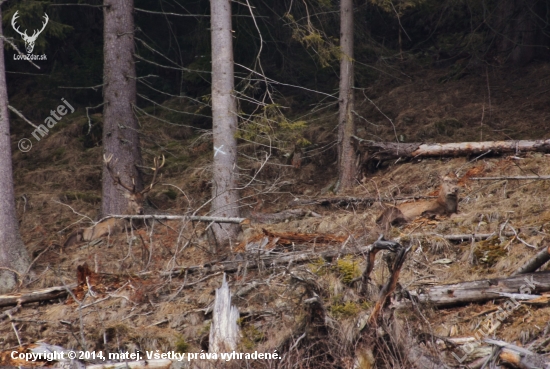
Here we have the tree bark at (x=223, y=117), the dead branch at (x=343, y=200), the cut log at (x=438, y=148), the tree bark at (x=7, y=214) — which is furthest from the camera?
the cut log at (x=438, y=148)

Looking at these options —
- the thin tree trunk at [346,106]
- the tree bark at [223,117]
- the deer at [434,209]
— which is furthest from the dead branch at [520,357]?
the thin tree trunk at [346,106]

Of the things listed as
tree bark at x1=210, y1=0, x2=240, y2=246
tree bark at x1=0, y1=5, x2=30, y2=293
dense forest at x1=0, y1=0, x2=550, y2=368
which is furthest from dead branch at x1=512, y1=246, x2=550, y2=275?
tree bark at x1=0, y1=5, x2=30, y2=293

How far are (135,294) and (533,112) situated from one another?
8.42m

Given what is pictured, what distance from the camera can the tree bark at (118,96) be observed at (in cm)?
1156

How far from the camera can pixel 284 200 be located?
12008mm

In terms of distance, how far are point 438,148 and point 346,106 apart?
1839mm

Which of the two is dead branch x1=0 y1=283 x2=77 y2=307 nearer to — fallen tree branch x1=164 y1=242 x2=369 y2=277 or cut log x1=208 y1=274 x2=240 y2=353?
fallen tree branch x1=164 y1=242 x2=369 y2=277

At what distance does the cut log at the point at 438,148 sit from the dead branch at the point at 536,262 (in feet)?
Answer: 14.8

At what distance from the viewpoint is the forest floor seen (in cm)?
629

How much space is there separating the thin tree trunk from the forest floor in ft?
1.50

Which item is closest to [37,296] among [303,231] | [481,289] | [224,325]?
[224,325]

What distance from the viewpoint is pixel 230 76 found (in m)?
10.1

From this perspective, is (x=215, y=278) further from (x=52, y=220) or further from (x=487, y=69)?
(x=487, y=69)

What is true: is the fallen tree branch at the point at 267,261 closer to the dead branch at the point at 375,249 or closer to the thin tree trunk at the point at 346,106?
the dead branch at the point at 375,249
